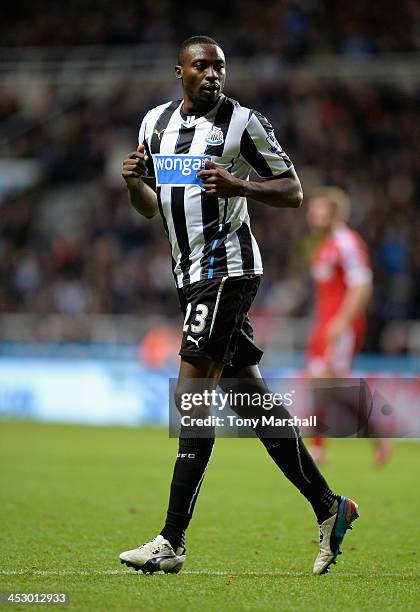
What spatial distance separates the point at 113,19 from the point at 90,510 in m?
16.3

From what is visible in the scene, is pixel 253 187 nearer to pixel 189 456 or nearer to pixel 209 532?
pixel 189 456

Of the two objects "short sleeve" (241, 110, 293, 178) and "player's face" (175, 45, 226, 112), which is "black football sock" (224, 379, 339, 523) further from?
"player's face" (175, 45, 226, 112)

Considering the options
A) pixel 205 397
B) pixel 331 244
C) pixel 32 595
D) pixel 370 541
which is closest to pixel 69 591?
pixel 32 595

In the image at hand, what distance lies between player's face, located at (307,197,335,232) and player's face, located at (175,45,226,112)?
4.70m

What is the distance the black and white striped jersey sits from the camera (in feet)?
16.0

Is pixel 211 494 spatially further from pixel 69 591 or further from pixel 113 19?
pixel 113 19

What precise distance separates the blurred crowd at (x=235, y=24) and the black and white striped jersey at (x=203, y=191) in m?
14.7

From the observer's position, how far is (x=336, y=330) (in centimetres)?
952

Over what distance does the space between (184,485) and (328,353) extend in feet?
16.9

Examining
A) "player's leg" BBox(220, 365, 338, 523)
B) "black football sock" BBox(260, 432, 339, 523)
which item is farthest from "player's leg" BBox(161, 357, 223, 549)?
"black football sock" BBox(260, 432, 339, 523)

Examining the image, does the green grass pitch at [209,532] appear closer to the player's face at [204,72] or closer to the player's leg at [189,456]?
the player's leg at [189,456]

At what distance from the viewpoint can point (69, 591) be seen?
4.26 meters

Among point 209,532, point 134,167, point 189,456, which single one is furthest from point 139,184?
point 209,532

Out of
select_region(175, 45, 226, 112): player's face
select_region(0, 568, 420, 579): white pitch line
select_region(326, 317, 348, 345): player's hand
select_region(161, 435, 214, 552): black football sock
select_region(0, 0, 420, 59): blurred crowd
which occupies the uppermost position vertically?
select_region(0, 0, 420, 59): blurred crowd
